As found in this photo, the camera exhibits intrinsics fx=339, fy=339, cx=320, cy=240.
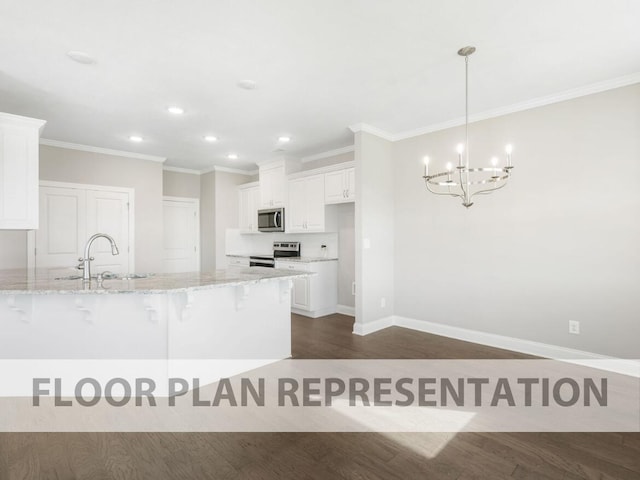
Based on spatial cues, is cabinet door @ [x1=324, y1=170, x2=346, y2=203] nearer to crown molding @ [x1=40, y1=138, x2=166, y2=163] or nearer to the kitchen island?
the kitchen island

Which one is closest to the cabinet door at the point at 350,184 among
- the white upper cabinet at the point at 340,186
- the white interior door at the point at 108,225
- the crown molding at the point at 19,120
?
the white upper cabinet at the point at 340,186

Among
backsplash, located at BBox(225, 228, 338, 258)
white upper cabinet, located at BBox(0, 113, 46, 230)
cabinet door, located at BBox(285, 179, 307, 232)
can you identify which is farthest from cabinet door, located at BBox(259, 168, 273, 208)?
white upper cabinet, located at BBox(0, 113, 46, 230)

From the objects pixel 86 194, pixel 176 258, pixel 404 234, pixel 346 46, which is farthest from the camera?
pixel 176 258

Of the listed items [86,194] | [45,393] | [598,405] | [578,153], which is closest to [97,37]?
[45,393]

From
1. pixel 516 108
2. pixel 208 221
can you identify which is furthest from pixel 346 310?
pixel 516 108

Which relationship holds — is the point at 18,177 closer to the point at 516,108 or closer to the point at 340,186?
the point at 340,186

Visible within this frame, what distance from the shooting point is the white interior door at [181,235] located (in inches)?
259

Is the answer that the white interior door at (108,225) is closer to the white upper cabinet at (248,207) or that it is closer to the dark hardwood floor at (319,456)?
the white upper cabinet at (248,207)

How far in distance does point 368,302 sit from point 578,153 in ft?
9.18

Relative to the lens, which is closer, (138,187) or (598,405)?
(598,405)

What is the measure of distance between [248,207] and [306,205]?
5.61ft

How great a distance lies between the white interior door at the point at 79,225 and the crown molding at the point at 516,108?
157 inches

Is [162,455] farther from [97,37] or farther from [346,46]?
[346,46]

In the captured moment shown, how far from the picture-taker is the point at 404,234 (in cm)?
479
